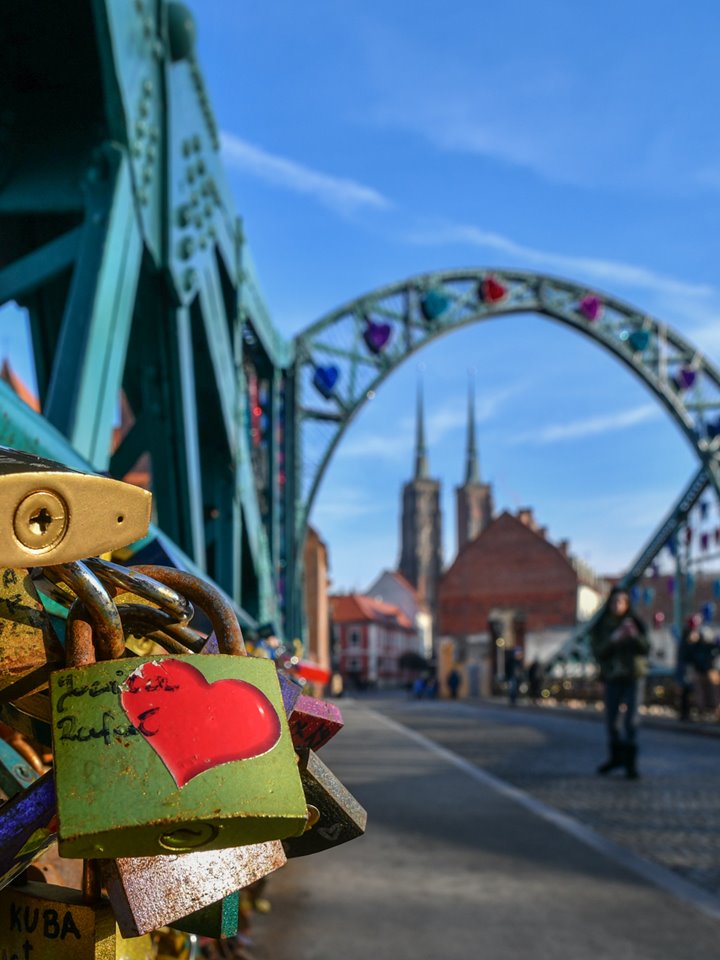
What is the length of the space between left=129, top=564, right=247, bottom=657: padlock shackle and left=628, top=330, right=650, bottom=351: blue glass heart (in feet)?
46.6

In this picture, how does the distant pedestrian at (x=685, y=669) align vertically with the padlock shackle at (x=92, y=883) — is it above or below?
below

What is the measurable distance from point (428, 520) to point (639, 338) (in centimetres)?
→ 9598

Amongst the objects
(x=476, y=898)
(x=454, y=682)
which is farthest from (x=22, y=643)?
(x=454, y=682)

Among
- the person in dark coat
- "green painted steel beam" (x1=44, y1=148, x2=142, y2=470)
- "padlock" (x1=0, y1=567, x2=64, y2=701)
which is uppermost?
"green painted steel beam" (x1=44, y1=148, x2=142, y2=470)

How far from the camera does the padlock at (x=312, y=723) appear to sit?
74cm

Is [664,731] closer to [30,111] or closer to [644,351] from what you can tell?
[644,351]

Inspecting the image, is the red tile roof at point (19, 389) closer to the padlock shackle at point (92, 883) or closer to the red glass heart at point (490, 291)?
the padlock shackle at point (92, 883)

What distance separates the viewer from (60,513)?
516 millimetres

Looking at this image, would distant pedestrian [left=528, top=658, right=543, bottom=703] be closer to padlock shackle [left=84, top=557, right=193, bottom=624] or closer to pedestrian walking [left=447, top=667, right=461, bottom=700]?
pedestrian walking [left=447, top=667, right=461, bottom=700]

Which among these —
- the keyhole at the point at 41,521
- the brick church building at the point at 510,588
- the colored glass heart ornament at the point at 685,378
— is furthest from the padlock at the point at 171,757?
the brick church building at the point at 510,588

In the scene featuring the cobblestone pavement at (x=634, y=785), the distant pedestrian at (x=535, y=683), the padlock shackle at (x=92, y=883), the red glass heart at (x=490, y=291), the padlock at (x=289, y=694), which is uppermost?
the red glass heart at (x=490, y=291)

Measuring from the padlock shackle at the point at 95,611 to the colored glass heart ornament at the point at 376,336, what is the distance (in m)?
10.9

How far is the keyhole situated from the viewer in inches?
20.1

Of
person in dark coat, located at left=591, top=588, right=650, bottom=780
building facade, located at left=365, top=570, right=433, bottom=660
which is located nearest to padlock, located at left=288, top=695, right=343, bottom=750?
person in dark coat, located at left=591, top=588, right=650, bottom=780
